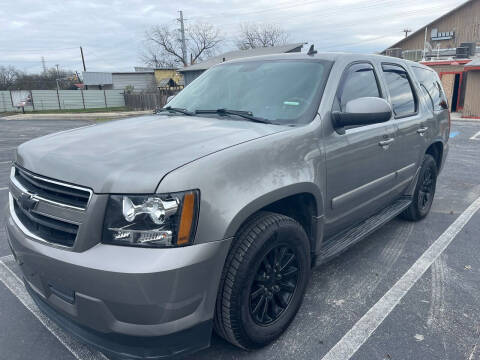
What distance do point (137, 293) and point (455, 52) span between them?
101ft

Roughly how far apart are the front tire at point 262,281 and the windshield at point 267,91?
0.85m

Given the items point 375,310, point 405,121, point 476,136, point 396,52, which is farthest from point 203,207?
point 396,52

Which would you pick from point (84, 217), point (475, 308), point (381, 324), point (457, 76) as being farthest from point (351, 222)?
point (457, 76)

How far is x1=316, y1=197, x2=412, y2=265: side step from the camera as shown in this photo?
9.51 feet

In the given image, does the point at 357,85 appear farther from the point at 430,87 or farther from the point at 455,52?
the point at 455,52

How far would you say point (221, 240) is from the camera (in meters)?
1.89

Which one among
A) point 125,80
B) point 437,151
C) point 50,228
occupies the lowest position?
point 437,151

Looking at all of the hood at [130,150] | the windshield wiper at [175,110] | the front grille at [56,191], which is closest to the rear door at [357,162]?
the hood at [130,150]

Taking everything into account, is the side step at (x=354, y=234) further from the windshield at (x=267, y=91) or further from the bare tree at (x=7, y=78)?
the bare tree at (x=7, y=78)

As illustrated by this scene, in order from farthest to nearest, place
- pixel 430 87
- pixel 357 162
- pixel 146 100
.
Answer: pixel 146 100 < pixel 430 87 < pixel 357 162

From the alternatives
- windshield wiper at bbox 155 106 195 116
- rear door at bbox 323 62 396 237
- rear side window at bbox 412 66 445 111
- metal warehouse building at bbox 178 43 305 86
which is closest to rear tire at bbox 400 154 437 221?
rear side window at bbox 412 66 445 111

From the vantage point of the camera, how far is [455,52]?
26219 millimetres

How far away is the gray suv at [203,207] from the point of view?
69.9 inches

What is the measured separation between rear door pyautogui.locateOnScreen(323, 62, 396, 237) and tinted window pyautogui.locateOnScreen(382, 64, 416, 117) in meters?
0.27
